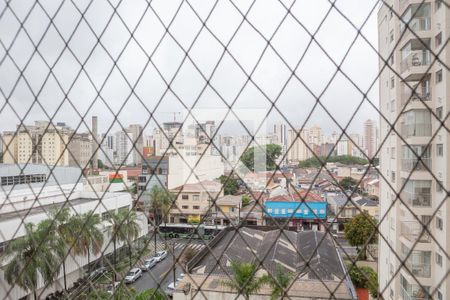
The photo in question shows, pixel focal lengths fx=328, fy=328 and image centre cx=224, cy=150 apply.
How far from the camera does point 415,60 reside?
239 centimetres

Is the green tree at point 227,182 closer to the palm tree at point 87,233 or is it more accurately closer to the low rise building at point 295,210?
the low rise building at point 295,210

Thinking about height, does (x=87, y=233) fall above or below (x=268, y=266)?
above

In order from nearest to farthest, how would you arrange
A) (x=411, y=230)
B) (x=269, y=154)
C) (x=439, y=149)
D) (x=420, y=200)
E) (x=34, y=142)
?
(x=269, y=154) → (x=34, y=142) → (x=439, y=149) → (x=420, y=200) → (x=411, y=230)

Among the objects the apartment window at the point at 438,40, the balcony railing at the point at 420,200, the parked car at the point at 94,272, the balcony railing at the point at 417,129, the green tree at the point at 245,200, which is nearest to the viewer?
the parked car at the point at 94,272

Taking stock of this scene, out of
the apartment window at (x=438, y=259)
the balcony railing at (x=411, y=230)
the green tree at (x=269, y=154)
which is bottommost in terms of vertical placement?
the apartment window at (x=438, y=259)

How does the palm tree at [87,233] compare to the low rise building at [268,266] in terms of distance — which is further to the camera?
the low rise building at [268,266]

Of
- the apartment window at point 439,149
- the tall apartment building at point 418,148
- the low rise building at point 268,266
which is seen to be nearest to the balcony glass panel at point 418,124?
the tall apartment building at point 418,148

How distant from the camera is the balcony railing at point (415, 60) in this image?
91.2 inches

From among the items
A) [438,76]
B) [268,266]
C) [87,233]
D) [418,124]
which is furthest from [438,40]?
[268,266]

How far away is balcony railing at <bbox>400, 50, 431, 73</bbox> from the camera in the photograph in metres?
2.32

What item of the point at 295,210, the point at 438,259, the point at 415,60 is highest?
the point at 415,60

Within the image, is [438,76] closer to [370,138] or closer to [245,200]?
[370,138]

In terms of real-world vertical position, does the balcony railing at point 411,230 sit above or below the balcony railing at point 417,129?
below

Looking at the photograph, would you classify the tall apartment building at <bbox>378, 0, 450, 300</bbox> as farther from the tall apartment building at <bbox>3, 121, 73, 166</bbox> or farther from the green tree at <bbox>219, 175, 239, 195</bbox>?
the tall apartment building at <bbox>3, 121, 73, 166</bbox>
